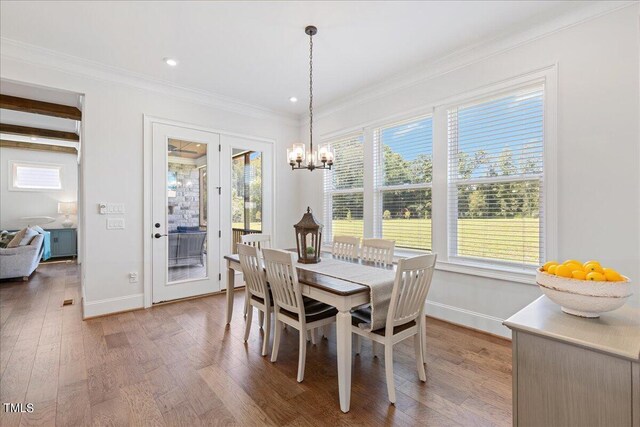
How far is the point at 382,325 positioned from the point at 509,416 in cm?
87

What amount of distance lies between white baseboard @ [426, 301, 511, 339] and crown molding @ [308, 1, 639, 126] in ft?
8.39

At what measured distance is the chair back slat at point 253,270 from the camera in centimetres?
251

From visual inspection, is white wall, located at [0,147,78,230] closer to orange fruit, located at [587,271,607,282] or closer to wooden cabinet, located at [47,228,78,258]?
wooden cabinet, located at [47,228,78,258]

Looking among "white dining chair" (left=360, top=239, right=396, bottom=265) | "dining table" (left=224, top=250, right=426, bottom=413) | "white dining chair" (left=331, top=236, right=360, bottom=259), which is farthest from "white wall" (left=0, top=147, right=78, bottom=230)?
"dining table" (left=224, top=250, right=426, bottom=413)

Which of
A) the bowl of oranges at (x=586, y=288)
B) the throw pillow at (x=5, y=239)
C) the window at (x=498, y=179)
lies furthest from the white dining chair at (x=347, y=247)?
the throw pillow at (x=5, y=239)

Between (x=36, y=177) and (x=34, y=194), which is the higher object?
(x=36, y=177)

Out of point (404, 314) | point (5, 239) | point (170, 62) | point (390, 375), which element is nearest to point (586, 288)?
point (404, 314)

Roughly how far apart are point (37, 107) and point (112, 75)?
1382mm

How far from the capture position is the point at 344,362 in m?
1.85

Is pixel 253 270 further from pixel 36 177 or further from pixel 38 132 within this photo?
pixel 36 177

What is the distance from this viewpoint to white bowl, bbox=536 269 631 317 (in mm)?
1030

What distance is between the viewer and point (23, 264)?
509 cm

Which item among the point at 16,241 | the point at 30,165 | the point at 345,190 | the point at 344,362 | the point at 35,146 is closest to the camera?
the point at 344,362

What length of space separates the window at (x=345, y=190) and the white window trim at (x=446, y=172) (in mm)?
154
